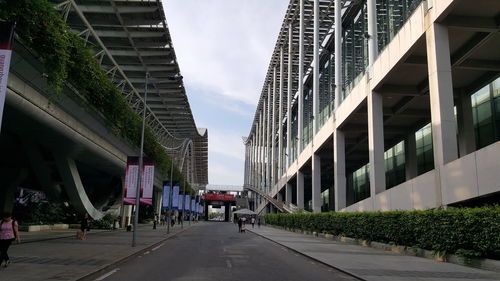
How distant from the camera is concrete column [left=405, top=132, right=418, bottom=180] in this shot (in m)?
39.3

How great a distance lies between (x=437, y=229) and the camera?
17.6 meters

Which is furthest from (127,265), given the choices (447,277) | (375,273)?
(447,277)

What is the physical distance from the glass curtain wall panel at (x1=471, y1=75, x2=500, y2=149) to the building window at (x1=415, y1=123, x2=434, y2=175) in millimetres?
6569

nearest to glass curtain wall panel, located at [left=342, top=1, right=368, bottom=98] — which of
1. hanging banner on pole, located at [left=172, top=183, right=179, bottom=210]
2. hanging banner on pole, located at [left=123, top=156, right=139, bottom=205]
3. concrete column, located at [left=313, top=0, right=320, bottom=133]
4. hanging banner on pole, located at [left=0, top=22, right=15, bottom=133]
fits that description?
concrete column, located at [left=313, top=0, right=320, bottom=133]

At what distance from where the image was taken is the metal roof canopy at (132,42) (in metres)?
31.4

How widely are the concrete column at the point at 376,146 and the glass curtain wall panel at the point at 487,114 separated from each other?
6216mm

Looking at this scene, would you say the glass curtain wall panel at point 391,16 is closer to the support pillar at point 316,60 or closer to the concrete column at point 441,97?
the concrete column at point 441,97

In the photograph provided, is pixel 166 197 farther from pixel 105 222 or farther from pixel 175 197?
pixel 105 222

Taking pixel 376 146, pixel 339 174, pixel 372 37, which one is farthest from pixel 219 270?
pixel 339 174

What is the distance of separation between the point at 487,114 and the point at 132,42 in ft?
87.5

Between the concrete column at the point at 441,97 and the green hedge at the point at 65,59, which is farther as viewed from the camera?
the concrete column at the point at 441,97

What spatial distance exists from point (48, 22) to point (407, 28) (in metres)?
18.8

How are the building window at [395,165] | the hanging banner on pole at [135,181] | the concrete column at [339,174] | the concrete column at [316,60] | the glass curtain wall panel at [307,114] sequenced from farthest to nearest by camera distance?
the glass curtain wall panel at [307,114] < the concrete column at [316,60] < the building window at [395,165] < the concrete column at [339,174] < the hanging banner on pole at [135,181]

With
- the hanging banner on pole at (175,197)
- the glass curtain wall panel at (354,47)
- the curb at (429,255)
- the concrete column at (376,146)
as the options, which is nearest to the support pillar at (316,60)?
the glass curtain wall panel at (354,47)
